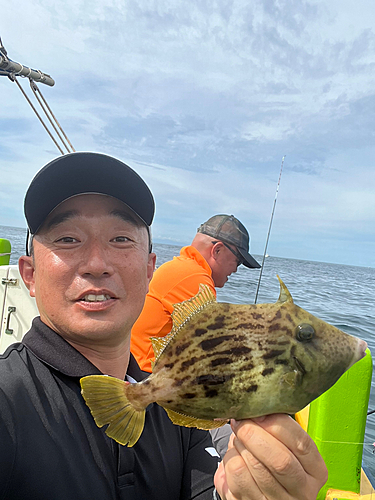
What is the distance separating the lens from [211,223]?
5.82m

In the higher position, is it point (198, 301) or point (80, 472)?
point (198, 301)

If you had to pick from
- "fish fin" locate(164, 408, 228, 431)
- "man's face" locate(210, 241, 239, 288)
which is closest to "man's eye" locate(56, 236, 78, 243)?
"fish fin" locate(164, 408, 228, 431)

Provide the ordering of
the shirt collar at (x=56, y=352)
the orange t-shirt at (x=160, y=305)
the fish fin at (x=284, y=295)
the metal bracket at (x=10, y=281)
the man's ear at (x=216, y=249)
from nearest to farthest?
1. the fish fin at (x=284, y=295)
2. the shirt collar at (x=56, y=352)
3. the orange t-shirt at (x=160, y=305)
4. the metal bracket at (x=10, y=281)
5. the man's ear at (x=216, y=249)

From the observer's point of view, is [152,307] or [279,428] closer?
[279,428]

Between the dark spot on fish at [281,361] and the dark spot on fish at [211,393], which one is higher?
the dark spot on fish at [281,361]

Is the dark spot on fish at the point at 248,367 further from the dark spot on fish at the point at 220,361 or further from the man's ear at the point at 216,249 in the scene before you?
the man's ear at the point at 216,249

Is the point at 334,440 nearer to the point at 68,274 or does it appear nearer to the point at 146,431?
the point at 146,431

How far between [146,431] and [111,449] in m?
0.30

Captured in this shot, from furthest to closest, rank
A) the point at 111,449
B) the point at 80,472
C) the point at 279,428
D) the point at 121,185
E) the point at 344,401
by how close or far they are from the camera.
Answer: the point at 344,401 < the point at 121,185 < the point at 111,449 < the point at 80,472 < the point at 279,428

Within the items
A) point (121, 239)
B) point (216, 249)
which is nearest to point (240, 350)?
point (121, 239)

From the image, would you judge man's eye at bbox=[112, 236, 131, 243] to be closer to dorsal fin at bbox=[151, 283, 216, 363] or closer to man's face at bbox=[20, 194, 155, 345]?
man's face at bbox=[20, 194, 155, 345]

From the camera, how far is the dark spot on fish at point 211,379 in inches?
52.4

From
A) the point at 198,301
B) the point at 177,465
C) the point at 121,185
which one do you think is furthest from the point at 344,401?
the point at 121,185

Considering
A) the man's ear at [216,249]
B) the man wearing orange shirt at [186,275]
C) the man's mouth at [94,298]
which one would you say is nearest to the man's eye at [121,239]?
the man's mouth at [94,298]
